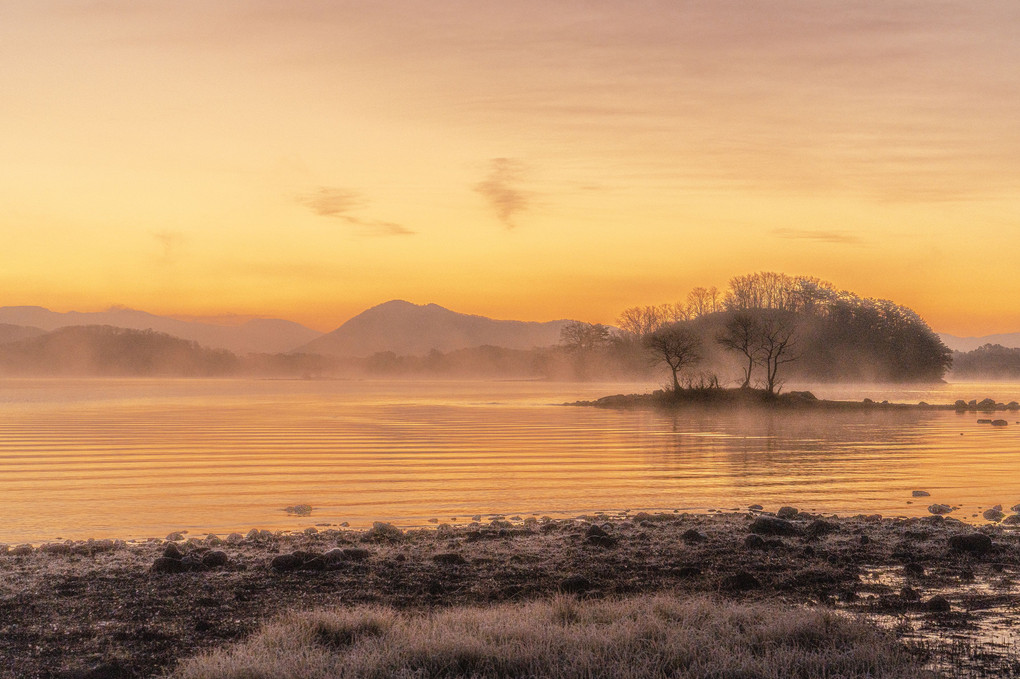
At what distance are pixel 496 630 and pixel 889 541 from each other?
8206 mm

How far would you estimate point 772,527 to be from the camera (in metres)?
14.2

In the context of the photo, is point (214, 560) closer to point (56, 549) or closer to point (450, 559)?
point (56, 549)

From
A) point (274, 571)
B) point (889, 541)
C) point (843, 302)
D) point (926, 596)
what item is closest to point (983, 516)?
point (889, 541)

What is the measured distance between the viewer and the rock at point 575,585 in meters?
10.5

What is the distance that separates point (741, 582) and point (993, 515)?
31.6 ft

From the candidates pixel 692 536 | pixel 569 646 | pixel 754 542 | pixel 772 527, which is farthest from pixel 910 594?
pixel 569 646

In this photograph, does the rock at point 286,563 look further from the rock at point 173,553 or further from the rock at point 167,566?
the rock at point 173,553

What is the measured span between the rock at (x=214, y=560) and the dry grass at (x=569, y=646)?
3229 mm

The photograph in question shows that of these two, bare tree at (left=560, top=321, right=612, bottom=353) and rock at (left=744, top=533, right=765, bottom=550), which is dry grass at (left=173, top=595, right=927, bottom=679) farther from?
bare tree at (left=560, top=321, right=612, bottom=353)

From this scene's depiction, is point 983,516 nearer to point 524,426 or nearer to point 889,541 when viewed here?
point 889,541

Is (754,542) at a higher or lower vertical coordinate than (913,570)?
higher

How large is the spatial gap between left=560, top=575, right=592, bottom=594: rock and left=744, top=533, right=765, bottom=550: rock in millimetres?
3423

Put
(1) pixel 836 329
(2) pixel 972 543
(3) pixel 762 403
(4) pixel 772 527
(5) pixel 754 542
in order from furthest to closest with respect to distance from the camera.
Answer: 1. (1) pixel 836 329
2. (3) pixel 762 403
3. (4) pixel 772 527
4. (5) pixel 754 542
5. (2) pixel 972 543

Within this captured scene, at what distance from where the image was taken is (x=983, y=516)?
57.4ft
